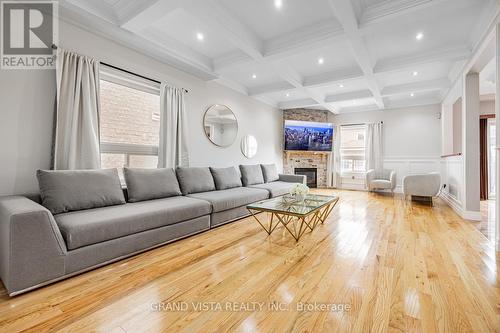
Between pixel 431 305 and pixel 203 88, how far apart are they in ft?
14.3

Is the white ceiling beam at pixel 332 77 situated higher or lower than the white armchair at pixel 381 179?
higher

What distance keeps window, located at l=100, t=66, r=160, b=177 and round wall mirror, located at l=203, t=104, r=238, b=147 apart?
1.08 m

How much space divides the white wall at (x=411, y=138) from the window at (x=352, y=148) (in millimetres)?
494

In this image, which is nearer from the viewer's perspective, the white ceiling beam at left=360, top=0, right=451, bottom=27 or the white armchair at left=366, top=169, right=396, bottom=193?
the white ceiling beam at left=360, top=0, right=451, bottom=27

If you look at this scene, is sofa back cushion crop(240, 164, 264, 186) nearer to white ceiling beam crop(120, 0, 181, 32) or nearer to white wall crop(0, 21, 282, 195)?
white wall crop(0, 21, 282, 195)

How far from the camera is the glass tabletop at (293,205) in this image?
2508 millimetres

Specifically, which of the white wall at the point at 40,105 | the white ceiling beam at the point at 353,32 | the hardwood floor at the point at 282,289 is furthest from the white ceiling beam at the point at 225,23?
the hardwood floor at the point at 282,289

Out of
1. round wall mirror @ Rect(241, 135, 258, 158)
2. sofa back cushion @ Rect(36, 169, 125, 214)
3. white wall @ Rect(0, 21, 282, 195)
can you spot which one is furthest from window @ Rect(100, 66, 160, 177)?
round wall mirror @ Rect(241, 135, 258, 158)

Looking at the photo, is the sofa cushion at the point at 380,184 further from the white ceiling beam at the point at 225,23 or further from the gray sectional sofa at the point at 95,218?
the white ceiling beam at the point at 225,23

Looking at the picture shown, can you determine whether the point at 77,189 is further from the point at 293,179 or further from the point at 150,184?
the point at 293,179

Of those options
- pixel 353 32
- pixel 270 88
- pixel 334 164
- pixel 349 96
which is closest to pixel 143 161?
pixel 270 88

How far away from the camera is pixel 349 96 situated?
225 inches

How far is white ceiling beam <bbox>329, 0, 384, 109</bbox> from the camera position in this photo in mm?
2310

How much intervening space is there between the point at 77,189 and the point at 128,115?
1436mm
